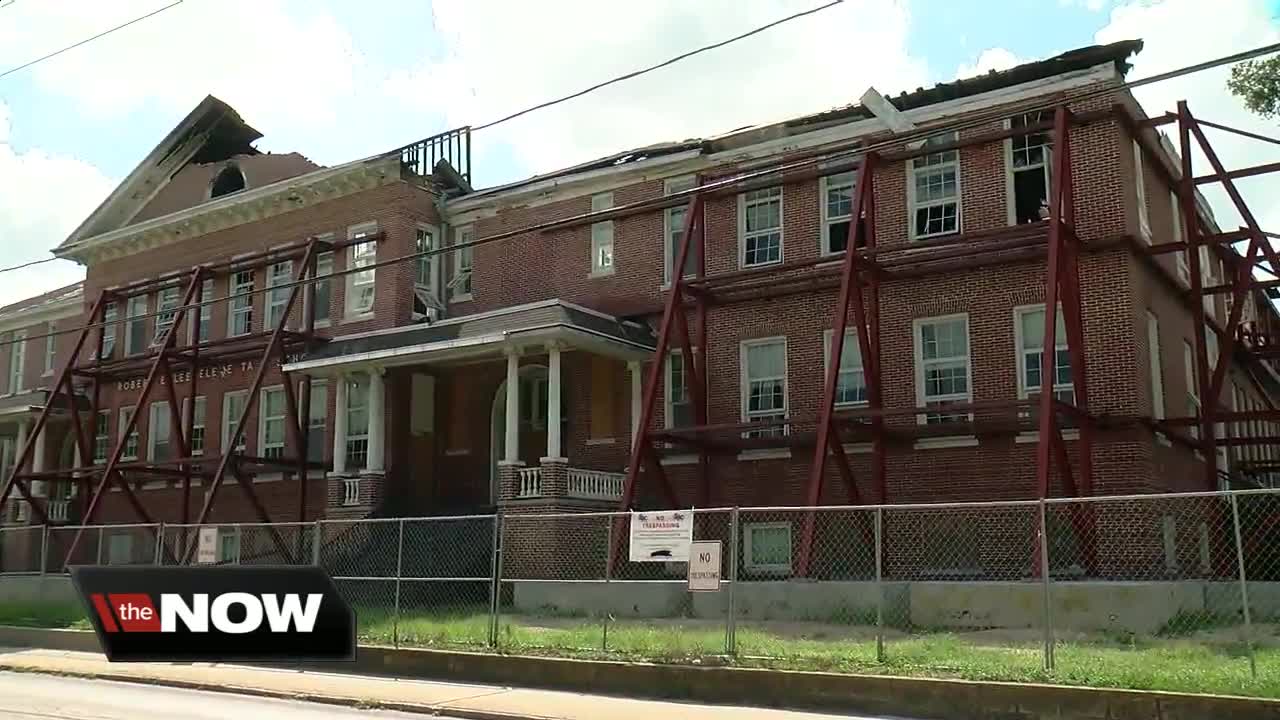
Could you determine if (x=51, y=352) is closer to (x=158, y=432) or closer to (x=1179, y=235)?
(x=158, y=432)

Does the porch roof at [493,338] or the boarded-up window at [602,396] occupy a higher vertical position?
the porch roof at [493,338]

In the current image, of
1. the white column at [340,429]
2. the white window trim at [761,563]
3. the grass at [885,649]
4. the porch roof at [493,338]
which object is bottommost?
the grass at [885,649]

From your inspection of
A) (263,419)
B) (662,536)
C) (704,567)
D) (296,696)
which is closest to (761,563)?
(662,536)

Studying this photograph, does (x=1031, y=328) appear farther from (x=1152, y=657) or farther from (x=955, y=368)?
(x=1152, y=657)

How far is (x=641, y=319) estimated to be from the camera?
26375mm

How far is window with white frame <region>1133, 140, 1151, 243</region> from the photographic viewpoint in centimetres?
2219

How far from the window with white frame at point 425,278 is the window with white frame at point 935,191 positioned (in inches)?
476

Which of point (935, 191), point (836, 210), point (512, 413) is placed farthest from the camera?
point (836, 210)

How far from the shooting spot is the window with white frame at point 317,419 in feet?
100.0

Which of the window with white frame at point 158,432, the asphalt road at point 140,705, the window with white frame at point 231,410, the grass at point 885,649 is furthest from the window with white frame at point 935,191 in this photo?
the window with white frame at point 158,432

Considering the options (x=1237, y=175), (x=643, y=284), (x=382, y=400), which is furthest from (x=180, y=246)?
(x=1237, y=175)

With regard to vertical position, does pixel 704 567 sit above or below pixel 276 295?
below

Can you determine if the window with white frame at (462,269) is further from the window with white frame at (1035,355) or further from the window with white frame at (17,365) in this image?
the window with white frame at (17,365)

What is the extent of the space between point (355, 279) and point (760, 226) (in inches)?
439
